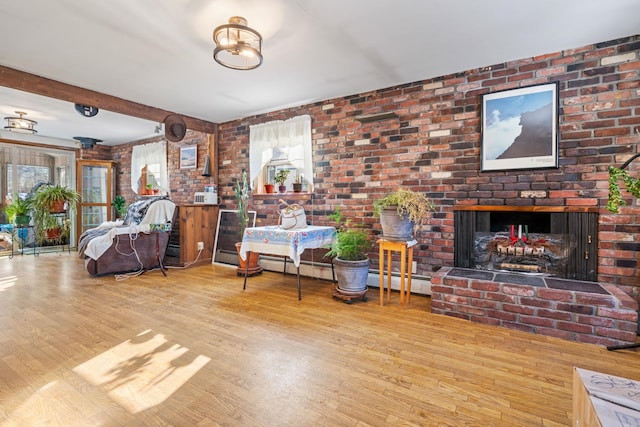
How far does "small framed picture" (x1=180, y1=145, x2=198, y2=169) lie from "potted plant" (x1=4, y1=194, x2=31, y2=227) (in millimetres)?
2928

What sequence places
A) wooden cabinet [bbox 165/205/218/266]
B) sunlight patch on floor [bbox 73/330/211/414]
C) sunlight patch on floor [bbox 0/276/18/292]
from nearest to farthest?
1. sunlight patch on floor [bbox 73/330/211/414]
2. sunlight patch on floor [bbox 0/276/18/292]
3. wooden cabinet [bbox 165/205/218/266]

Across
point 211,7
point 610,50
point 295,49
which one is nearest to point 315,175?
point 295,49

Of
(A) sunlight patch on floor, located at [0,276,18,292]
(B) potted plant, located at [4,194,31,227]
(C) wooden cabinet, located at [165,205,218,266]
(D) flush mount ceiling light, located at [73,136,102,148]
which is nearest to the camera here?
(A) sunlight patch on floor, located at [0,276,18,292]

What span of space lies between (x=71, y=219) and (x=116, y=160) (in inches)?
62.5

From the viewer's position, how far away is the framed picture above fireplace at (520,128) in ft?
8.93

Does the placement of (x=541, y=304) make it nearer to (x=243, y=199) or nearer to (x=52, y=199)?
(x=243, y=199)

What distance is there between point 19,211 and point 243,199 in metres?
4.48

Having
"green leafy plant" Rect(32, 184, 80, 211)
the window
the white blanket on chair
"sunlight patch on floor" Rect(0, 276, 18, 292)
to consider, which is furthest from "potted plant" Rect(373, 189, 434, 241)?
"green leafy plant" Rect(32, 184, 80, 211)

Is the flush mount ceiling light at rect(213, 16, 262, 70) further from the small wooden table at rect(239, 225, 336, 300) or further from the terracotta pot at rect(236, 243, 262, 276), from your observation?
the terracotta pot at rect(236, 243, 262, 276)

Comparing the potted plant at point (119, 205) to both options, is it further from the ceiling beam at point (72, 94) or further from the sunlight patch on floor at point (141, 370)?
the sunlight patch on floor at point (141, 370)

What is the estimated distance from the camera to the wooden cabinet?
15.3 ft

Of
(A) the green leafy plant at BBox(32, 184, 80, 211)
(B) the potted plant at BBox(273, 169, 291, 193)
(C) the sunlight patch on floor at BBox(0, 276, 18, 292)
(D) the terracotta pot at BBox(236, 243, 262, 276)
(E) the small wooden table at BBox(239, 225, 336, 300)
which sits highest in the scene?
(B) the potted plant at BBox(273, 169, 291, 193)

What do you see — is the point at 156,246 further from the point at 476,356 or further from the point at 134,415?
the point at 476,356

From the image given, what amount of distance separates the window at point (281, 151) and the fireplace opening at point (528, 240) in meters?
2.02
